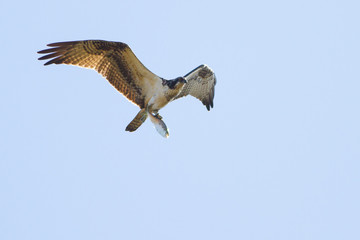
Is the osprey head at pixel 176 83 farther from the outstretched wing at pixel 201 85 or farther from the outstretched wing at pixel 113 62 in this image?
the outstretched wing at pixel 201 85

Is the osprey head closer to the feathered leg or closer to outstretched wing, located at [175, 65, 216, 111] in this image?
the feathered leg

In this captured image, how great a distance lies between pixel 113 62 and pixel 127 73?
0.42 meters

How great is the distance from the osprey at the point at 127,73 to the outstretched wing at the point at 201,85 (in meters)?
1.09

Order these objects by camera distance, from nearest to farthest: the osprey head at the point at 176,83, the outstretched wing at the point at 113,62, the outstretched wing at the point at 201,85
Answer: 1. the outstretched wing at the point at 113,62
2. the osprey head at the point at 176,83
3. the outstretched wing at the point at 201,85

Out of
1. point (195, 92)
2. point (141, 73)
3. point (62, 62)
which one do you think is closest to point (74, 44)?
point (62, 62)

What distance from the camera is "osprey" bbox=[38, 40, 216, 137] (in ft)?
48.1

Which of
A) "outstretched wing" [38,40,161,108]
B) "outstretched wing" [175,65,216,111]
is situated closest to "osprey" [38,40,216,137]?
"outstretched wing" [38,40,161,108]

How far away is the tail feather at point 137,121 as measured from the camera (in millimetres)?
15109

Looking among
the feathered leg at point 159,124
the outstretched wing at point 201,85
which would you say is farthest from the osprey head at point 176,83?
the outstretched wing at point 201,85

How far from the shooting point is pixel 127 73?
1523cm

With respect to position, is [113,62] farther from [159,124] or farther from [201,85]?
[201,85]

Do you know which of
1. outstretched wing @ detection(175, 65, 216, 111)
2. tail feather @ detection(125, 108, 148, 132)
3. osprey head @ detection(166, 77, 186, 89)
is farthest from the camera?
outstretched wing @ detection(175, 65, 216, 111)

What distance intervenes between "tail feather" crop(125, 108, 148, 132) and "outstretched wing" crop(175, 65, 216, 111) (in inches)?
60.4

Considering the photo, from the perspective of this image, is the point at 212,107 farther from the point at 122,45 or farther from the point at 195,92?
the point at 122,45
